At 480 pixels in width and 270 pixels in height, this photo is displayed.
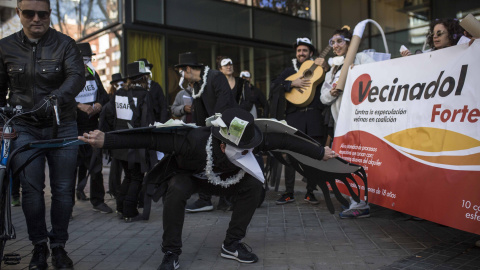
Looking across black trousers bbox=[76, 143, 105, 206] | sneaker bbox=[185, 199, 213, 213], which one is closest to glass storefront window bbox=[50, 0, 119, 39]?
black trousers bbox=[76, 143, 105, 206]

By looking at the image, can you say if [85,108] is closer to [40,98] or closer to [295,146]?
[40,98]

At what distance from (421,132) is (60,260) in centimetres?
323

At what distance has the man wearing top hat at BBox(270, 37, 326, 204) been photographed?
5.86 m

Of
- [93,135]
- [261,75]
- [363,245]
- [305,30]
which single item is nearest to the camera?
[93,135]

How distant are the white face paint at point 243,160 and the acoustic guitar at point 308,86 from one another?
239 centimetres

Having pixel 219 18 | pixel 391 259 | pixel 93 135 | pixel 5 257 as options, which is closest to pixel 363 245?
pixel 391 259

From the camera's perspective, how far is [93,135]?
3.12 metres

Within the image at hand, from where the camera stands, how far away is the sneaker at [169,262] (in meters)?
3.48

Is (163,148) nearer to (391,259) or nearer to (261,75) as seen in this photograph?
(391,259)

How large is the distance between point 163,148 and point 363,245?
2029 millimetres

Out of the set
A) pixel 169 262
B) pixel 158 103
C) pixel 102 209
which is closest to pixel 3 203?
pixel 169 262

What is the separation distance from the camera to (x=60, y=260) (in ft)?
11.9

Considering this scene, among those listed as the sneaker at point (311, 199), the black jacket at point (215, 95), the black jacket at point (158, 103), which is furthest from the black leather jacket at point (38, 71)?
A: the sneaker at point (311, 199)

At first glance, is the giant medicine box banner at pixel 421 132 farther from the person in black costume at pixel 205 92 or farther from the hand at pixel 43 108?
the hand at pixel 43 108
